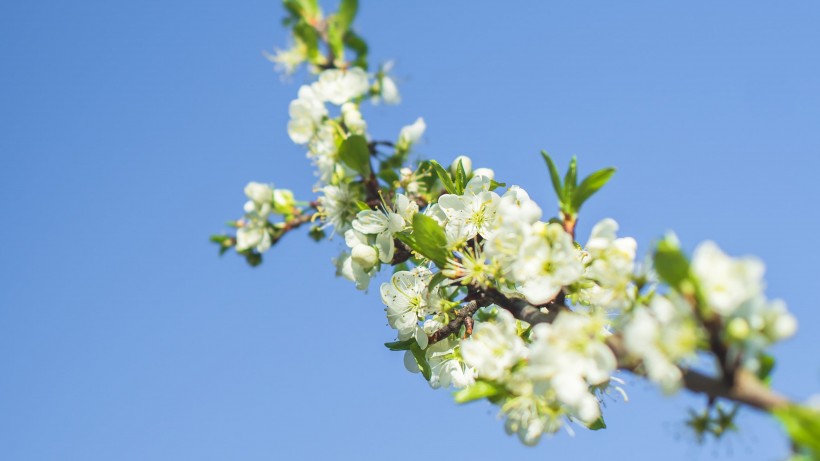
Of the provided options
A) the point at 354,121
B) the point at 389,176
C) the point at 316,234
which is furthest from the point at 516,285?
the point at 316,234

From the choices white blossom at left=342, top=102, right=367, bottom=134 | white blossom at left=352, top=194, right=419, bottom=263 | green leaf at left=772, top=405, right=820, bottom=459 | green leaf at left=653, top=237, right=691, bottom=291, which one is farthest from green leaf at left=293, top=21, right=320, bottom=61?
green leaf at left=772, top=405, right=820, bottom=459

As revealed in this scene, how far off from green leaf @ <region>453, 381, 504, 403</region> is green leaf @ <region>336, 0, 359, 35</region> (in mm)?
2431

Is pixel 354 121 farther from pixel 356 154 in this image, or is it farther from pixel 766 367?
pixel 766 367

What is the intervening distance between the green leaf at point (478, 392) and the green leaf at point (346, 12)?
243 centimetres

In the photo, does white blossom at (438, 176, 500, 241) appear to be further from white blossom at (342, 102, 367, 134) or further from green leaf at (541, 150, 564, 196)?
white blossom at (342, 102, 367, 134)

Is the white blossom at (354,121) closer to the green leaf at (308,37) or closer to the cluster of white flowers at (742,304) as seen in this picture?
the green leaf at (308,37)

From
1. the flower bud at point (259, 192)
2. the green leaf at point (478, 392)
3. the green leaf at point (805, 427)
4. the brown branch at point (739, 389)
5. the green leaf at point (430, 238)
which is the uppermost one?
the flower bud at point (259, 192)

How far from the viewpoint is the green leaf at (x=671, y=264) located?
1.51 metres

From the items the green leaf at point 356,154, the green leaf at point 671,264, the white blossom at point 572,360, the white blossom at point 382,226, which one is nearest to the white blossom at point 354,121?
the green leaf at point 356,154

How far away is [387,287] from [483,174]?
563 mm

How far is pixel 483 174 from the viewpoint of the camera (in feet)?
9.37

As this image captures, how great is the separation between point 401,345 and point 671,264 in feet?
4.71

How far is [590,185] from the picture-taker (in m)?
2.20

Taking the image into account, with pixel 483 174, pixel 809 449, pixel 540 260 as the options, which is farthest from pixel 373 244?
pixel 809 449
